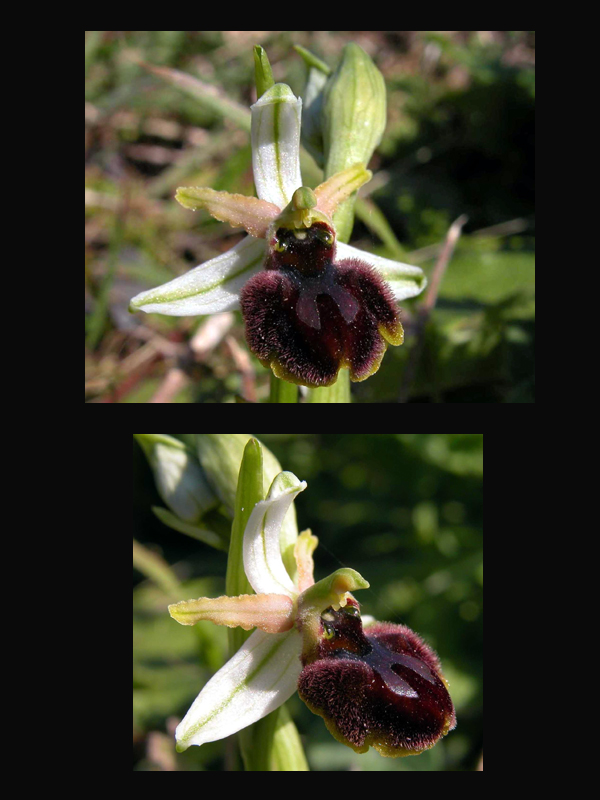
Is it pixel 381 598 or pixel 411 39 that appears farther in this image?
pixel 411 39


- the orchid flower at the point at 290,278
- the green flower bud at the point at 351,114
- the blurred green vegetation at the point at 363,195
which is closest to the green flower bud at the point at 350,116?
the green flower bud at the point at 351,114

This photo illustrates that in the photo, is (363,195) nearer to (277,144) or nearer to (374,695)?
(277,144)

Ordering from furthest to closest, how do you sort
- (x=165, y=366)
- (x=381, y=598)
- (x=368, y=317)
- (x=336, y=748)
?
(x=165, y=366) → (x=381, y=598) → (x=336, y=748) → (x=368, y=317)

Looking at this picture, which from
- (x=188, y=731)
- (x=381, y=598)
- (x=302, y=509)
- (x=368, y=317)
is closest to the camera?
(x=188, y=731)

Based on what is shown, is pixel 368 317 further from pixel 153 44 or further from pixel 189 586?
pixel 153 44

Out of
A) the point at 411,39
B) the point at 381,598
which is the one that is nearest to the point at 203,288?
the point at 381,598

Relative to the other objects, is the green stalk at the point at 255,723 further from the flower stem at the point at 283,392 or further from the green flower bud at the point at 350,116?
the green flower bud at the point at 350,116
